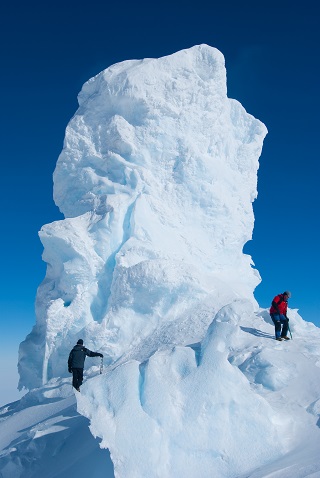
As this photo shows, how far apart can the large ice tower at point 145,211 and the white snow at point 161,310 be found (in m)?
0.05

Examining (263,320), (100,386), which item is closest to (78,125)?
(263,320)

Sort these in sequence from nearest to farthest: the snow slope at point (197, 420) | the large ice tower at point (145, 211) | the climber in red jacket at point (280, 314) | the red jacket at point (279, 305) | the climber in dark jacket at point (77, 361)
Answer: the snow slope at point (197, 420) < the climber in dark jacket at point (77, 361) < the climber in red jacket at point (280, 314) < the red jacket at point (279, 305) < the large ice tower at point (145, 211)

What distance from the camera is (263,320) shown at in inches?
515

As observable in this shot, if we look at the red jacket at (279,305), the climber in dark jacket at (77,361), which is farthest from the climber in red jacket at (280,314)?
the climber in dark jacket at (77,361)

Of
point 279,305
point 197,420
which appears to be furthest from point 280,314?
point 197,420

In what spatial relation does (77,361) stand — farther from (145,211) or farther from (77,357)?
(145,211)

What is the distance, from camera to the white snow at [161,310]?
27.4ft

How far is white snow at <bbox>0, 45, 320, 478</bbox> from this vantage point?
8.34 m

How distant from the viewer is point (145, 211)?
60.5 feet

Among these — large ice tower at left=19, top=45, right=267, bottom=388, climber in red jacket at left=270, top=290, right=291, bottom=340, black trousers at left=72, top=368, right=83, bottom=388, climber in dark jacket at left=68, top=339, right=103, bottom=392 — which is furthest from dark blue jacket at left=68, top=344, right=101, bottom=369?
climber in red jacket at left=270, top=290, right=291, bottom=340

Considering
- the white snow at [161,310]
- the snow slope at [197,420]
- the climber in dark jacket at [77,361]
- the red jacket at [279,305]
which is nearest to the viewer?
the snow slope at [197,420]

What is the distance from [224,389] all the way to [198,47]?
655 inches

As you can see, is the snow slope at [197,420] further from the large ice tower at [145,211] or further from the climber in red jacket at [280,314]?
the large ice tower at [145,211]

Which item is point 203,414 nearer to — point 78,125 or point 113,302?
point 113,302
